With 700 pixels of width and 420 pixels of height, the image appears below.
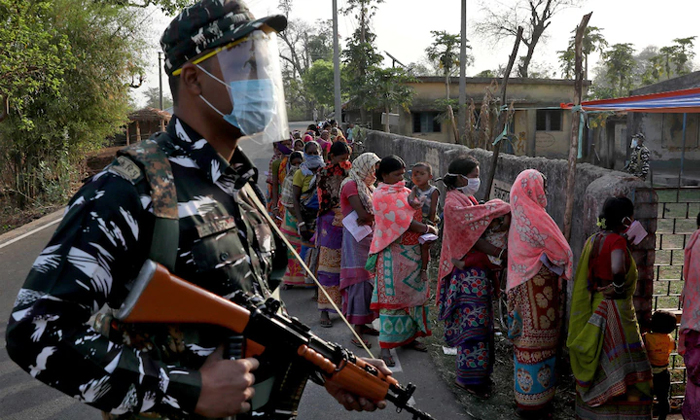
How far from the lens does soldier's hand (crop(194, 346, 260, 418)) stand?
131cm

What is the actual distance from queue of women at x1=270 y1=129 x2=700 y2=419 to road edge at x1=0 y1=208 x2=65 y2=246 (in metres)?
7.38

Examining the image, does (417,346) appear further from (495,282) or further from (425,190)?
(425,190)

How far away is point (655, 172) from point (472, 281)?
17.8 m

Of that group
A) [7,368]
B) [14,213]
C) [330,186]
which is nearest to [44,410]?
[7,368]

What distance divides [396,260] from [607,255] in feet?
6.33

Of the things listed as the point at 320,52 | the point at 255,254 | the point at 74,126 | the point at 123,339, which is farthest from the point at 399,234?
the point at 320,52

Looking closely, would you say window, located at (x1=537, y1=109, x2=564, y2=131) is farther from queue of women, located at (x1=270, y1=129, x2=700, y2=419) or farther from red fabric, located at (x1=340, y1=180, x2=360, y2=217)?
red fabric, located at (x1=340, y1=180, x2=360, y2=217)

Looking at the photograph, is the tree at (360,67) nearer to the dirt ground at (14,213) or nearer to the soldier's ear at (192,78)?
the dirt ground at (14,213)

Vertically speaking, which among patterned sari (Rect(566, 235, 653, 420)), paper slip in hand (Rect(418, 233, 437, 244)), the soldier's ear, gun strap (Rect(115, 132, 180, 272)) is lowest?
patterned sari (Rect(566, 235, 653, 420))

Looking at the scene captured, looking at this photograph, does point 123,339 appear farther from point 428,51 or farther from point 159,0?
point 428,51

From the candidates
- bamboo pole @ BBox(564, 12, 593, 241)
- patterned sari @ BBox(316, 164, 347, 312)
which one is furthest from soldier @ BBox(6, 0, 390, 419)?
patterned sari @ BBox(316, 164, 347, 312)

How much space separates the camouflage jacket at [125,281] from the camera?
1184mm

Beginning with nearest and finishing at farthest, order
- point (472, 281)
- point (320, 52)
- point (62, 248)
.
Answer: point (62, 248)
point (472, 281)
point (320, 52)

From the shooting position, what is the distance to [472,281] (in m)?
4.39
